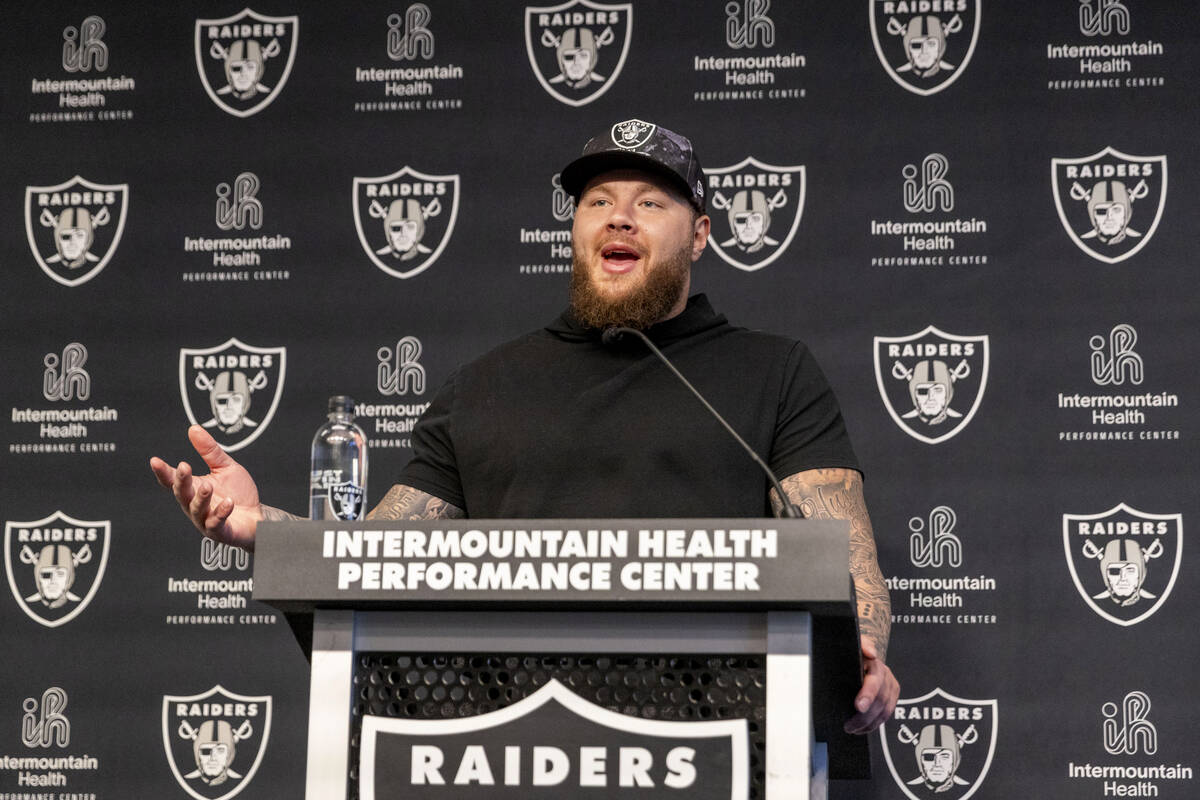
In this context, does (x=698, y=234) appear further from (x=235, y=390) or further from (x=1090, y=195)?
(x=235, y=390)

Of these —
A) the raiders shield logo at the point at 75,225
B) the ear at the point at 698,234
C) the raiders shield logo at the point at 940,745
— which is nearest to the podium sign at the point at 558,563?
the ear at the point at 698,234

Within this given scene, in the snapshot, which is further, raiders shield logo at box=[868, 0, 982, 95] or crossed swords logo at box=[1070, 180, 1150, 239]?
raiders shield logo at box=[868, 0, 982, 95]

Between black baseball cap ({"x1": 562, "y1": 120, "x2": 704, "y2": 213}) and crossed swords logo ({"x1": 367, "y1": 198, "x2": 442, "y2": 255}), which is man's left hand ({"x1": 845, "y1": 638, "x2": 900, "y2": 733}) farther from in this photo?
crossed swords logo ({"x1": 367, "y1": 198, "x2": 442, "y2": 255})


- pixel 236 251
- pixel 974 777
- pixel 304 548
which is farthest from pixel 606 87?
pixel 304 548

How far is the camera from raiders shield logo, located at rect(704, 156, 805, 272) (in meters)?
3.32

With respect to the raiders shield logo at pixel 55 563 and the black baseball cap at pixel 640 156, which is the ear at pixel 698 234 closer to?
the black baseball cap at pixel 640 156

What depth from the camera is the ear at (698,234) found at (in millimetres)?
2662

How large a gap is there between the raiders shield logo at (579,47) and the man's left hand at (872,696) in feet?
6.32

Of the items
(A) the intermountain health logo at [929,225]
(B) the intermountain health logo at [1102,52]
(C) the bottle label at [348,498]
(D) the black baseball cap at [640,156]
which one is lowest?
(C) the bottle label at [348,498]

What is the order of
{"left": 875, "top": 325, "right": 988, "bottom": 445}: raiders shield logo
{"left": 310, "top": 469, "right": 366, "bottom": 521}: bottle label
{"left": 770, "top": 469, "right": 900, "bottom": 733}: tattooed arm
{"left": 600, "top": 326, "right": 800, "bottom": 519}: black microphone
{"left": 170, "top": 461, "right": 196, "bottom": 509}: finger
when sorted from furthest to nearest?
{"left": 875, "top": 325, "right": 988, "bottom": 445}: raiders shield logo < {"left": 770, "top": 469, "right": 900, "bottom": 733}: tattooed arm < {"left": 310, "top": 469, "right": 366, "bottom": 521}: bottle label < {"left": 170, "top": 461, "right": 196, "bottom": 509}: finger < {"left": 600, "top": 326, "right": 800, "bottom": 519}: black microphone

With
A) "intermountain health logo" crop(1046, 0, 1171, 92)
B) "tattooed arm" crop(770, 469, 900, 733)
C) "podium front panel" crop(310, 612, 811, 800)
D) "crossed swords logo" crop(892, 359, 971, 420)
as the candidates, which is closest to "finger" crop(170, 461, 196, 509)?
"podium front panel" crop(310, 612, 811, 800)

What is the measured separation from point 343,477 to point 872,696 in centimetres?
97

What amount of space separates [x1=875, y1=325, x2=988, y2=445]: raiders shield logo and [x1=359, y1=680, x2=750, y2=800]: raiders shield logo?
6.02ft

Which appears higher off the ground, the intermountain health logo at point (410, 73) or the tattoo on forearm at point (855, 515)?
the intermountain health logo at point (410, 73)
